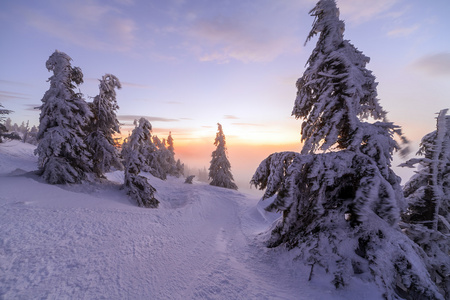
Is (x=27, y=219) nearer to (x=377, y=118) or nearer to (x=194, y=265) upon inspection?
(x=194, y=265)

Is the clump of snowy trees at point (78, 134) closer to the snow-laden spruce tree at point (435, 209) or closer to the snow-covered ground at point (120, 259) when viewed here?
the snow-covered ground at point (120, 259)

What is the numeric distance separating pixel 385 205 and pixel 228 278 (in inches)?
193

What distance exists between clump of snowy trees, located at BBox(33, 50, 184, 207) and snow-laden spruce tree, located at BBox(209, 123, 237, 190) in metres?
20.7

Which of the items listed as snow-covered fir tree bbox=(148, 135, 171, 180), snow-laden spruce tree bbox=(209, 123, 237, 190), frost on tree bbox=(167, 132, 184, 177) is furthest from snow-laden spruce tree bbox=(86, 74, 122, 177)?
frost on tree bbox=(167, 132, 184, 177)

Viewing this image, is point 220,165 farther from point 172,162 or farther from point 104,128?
point 104,128

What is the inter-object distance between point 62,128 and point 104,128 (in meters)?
3.71

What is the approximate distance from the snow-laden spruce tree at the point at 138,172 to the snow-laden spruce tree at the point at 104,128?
3.77ft

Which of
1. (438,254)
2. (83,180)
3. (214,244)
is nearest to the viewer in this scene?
(438,254)

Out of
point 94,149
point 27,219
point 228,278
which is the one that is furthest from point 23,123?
point 228,278

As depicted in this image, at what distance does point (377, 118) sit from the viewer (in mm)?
6492

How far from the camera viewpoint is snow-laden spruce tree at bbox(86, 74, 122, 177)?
1364 cm

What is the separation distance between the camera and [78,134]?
39.3 feet

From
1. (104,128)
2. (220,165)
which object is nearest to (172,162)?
(220,165)

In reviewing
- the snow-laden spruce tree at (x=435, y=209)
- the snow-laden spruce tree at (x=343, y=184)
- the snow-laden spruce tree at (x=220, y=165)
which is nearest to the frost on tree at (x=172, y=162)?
the snow-laden spruce tree at (x=220, y=165)
